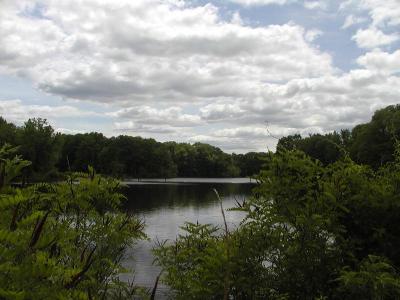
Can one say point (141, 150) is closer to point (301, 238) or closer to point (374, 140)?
point (374, 140)

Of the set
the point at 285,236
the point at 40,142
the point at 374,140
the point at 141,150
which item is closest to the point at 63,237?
the point at 285,236

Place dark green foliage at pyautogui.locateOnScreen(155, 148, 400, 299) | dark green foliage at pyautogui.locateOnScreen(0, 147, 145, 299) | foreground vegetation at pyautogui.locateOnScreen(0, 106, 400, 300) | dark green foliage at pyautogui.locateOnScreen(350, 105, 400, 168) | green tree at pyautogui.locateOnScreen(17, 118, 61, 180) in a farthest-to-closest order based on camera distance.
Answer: green tree at pyautogui.locateOnScreen(17, 118, 61, 180), dark green foliage at pyautogui.locateOnScreen(350, 105, 400, 168), dark green foliage at pyautogui.locateOnScreen(155, 148, 400, 299), foreground vegetation at pyautogui.locateOnScreen(0, 106, 400, 300), dark green foliage at pyautogui.locateOnScreen(0, 147, 145, 299)

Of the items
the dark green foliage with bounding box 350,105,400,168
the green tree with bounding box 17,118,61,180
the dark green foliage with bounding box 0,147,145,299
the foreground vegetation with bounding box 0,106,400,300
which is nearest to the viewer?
the dark green foliage with bounding box 0,147,145,299

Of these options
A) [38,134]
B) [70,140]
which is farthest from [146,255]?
[70,140]

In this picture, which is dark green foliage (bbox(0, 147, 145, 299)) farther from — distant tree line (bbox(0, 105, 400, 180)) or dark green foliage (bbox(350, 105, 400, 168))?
dark green foliage (bbox(350, 105, 400, 168))

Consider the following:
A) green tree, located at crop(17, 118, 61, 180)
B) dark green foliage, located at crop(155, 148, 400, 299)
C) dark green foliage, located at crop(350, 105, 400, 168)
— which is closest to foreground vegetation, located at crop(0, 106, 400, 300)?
dark green foliage, located at crop(155, 148, 400, 299)

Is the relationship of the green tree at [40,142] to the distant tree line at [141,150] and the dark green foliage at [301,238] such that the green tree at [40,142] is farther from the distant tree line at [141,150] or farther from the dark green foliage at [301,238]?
the dark green foliage at [301,238]

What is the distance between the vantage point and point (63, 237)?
2.42 m

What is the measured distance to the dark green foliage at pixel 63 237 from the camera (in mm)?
1974

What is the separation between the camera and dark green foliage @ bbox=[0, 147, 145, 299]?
197 cm

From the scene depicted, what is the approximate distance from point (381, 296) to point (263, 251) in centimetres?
149

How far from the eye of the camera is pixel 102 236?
18.7 feet

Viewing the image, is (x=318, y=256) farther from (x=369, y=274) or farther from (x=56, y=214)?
(x=56, y=214)

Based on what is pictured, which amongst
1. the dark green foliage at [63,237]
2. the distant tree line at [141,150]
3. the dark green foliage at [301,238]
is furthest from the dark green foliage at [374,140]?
the dark green foliage at [63,237]
